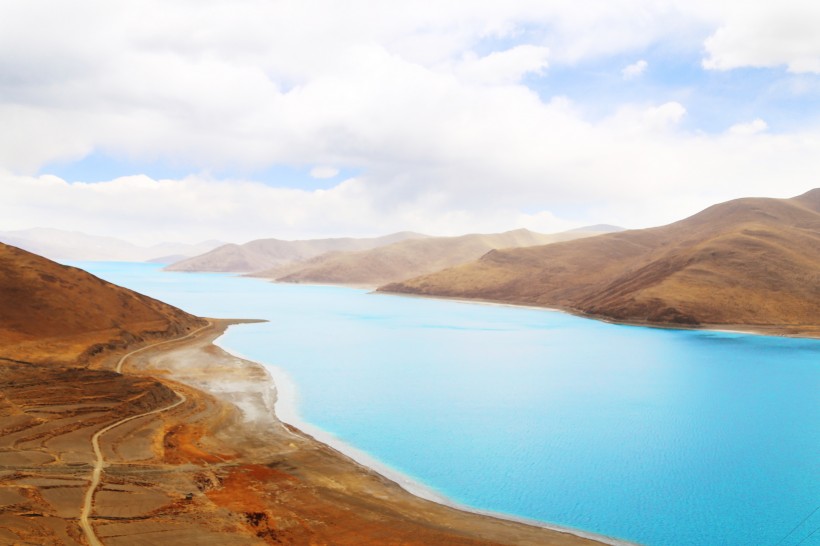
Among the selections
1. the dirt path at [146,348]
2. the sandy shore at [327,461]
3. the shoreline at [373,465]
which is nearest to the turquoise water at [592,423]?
the shoreline at [373,465]

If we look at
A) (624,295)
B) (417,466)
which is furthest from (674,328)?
(417,466)

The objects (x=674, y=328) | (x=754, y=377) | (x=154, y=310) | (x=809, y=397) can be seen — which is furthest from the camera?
(x=674, y=328)

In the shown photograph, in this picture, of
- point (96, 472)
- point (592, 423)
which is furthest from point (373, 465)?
point (592, 423)

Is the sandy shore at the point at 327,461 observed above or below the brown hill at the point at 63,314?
A: below

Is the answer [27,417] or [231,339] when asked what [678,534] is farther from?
[231,339]

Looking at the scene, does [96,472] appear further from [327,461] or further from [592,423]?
[592,423]

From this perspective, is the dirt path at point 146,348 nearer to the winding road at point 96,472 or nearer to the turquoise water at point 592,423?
the turquoise water at point 592,423
